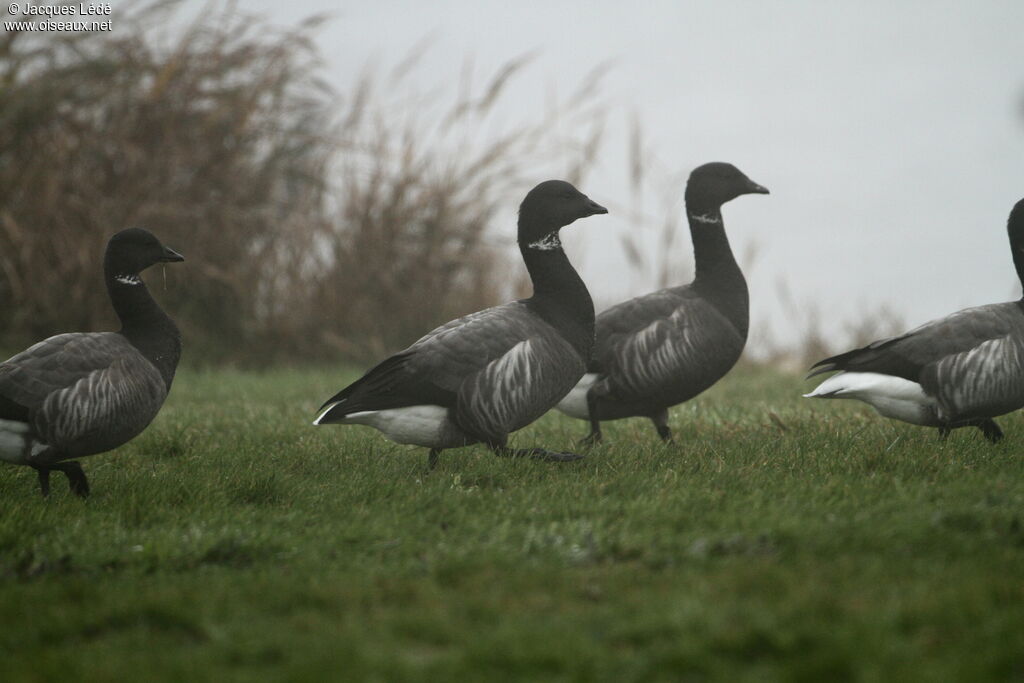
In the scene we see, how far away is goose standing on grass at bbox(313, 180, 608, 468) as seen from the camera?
6098 millimetres

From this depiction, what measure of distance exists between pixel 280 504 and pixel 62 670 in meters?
2.19

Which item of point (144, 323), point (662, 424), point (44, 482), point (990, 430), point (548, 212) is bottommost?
point (990, 430)

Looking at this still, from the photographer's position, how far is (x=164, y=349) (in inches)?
249

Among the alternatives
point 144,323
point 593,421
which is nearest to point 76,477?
point 144,323

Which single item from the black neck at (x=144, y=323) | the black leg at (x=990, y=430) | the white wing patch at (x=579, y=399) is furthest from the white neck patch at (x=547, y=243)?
the black leg at (x=990, y=430)

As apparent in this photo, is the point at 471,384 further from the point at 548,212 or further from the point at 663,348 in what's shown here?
the point at 663,348

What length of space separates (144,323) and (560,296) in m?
2.59

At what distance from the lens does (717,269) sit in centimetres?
783

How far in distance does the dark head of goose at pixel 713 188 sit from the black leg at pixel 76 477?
4.79 m

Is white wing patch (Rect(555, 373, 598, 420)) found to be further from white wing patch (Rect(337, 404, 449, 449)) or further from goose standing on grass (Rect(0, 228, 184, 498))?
goose standing on grass (Rect(0, 228, 184, 498))

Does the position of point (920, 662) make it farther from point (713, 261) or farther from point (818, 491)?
point (713, 261)

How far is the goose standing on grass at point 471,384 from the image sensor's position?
610cm

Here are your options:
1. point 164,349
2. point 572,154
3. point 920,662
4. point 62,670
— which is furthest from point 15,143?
point 920,662

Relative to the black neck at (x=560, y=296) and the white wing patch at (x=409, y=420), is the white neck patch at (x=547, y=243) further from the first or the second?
the white wing patch at (x=409, y=420)
